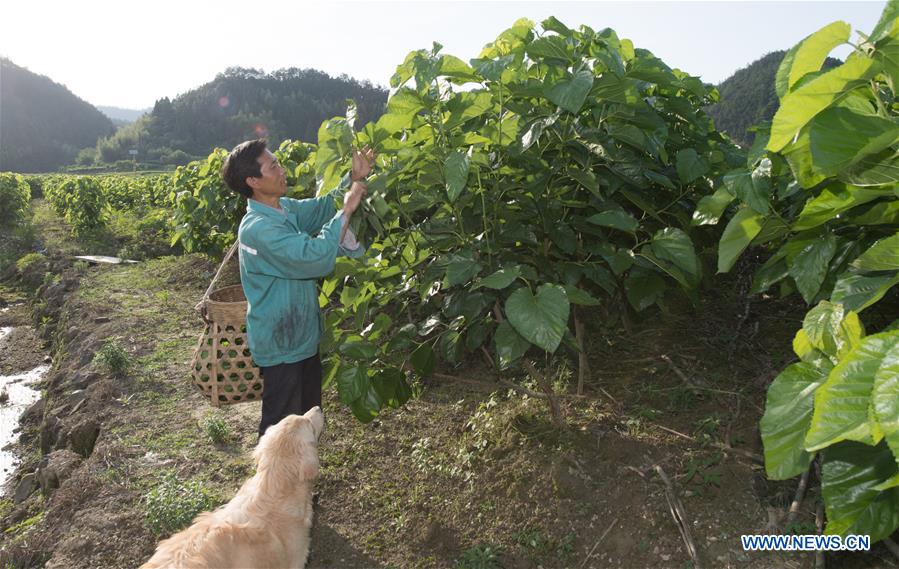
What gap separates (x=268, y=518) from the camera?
6.66 feet

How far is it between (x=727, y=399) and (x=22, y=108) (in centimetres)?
10762

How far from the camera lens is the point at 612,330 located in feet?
11.2

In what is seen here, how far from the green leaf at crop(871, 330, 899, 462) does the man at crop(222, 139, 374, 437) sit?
1.74m

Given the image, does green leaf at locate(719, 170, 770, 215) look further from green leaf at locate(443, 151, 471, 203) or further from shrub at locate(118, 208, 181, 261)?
shrub at locate(118, 208, 181, 261)

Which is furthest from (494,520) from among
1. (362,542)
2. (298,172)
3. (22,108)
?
(22,108)

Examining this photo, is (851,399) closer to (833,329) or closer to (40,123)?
(833,329)

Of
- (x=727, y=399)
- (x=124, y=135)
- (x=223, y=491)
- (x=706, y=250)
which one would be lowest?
(x=223, y=491)

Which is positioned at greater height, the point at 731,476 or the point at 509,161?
the point at 509,161

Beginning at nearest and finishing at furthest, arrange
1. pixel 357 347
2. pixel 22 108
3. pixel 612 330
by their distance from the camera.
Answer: pixel 357 347, pixel 612 330, pixel 22 108

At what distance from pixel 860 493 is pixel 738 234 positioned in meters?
0.80

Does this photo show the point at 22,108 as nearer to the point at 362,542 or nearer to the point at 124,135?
the point at 124,135

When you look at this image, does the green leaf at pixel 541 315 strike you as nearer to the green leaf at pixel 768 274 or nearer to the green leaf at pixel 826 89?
the green leaf at pixel 768 274

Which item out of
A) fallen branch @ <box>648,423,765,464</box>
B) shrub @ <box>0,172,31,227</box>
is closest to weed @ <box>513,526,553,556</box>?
fallen branch @ <box>648,423,765,464</box>

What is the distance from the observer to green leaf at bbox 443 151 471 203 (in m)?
1.83
